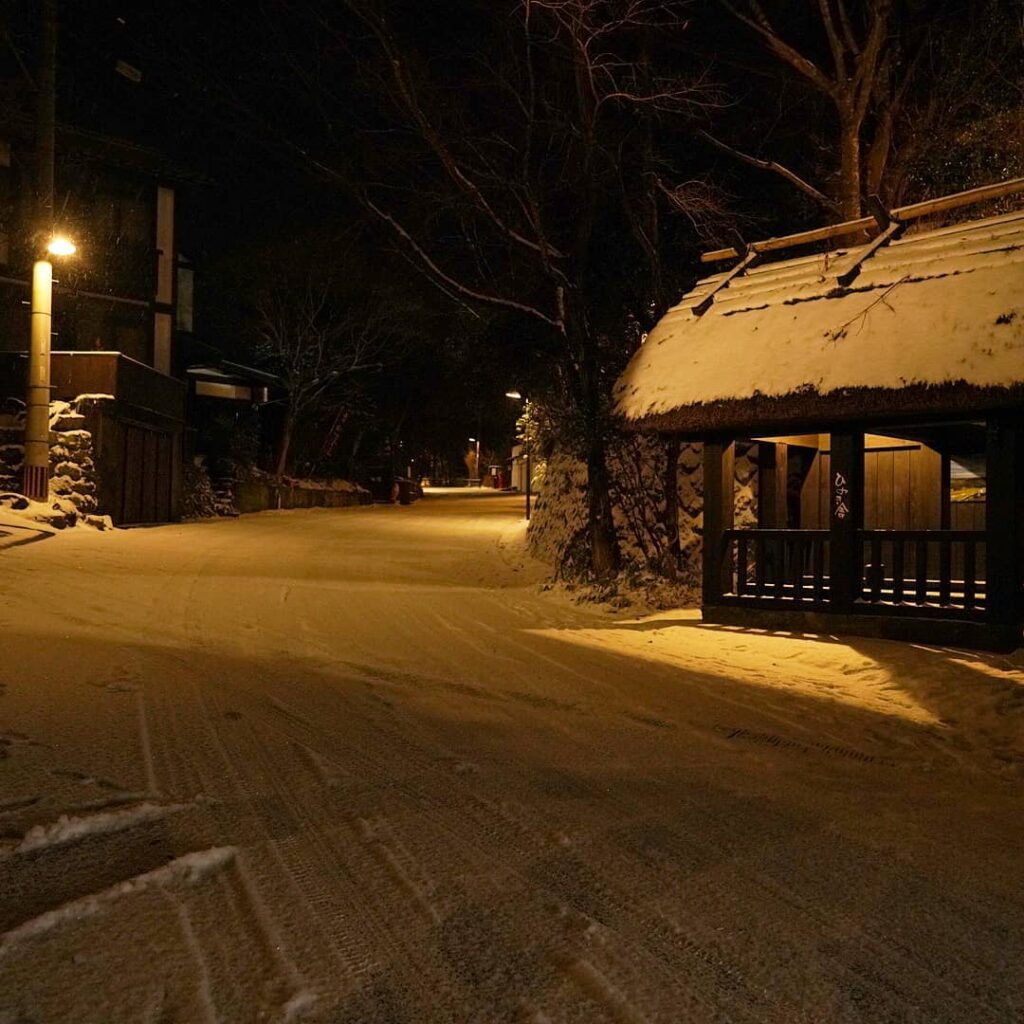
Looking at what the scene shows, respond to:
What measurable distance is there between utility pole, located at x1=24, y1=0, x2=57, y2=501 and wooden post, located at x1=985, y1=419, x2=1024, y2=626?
1585cm

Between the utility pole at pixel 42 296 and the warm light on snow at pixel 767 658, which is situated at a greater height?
the utility pole at pixel 42 296

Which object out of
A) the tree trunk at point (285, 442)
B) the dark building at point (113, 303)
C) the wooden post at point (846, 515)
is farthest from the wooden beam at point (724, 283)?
the tree trunk at point (285, 442)

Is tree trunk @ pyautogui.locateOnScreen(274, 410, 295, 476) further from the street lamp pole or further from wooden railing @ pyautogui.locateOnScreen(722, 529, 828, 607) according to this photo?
wooden railing @ pyautogui.locateOnScreen(722, 529, 828, 607)

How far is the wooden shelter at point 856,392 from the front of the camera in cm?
870

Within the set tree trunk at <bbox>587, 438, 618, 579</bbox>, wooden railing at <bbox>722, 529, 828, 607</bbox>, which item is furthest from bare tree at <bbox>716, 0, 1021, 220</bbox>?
wooden railing at <bbox>722, 529, 828, 607</bbox>

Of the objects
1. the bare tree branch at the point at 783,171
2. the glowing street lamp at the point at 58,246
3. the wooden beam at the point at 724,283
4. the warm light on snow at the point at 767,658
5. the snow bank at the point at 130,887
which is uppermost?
the bare tree branch at the point at 783,171

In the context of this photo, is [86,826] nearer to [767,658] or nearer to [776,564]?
[767,658]

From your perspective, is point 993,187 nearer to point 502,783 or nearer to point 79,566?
point 502,783

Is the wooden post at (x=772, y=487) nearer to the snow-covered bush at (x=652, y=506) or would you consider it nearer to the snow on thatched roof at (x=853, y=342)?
the snow-covered bush at (x=652, y=506)

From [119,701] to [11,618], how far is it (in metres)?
3.45

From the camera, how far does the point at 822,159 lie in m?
15.7

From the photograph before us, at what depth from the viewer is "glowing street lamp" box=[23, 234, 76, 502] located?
16.5m

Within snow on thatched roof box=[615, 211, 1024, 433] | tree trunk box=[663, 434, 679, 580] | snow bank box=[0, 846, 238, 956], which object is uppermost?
snow on thatched roof box=[615, 211, 1024, 433]

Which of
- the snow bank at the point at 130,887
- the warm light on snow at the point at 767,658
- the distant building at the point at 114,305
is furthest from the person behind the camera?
the distant building at the point at 114,305
